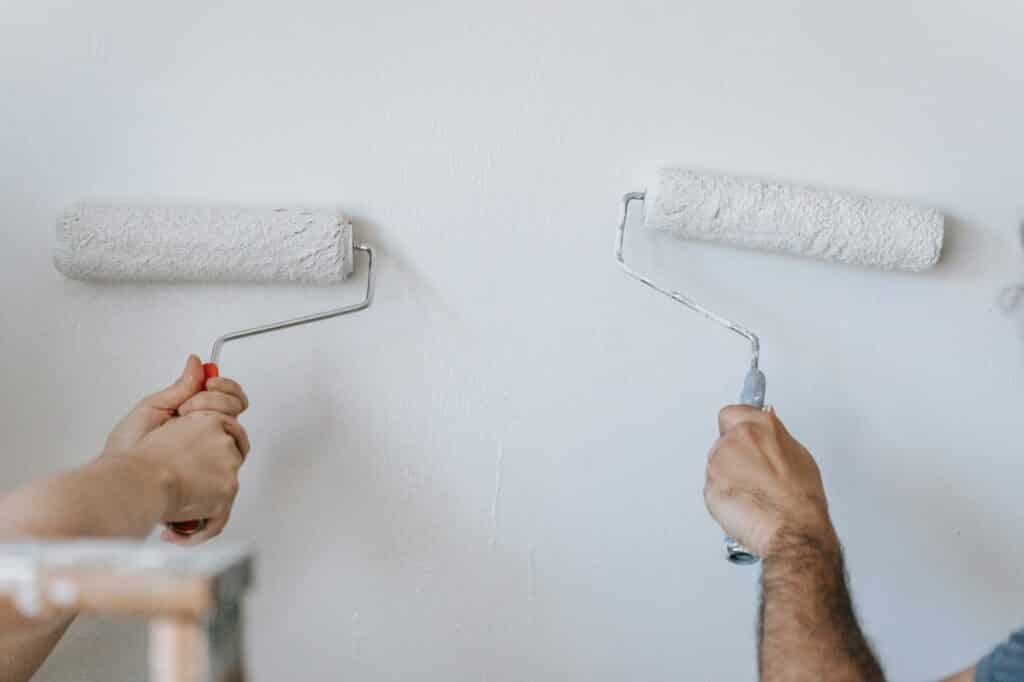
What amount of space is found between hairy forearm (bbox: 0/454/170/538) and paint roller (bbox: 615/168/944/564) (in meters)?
0.49

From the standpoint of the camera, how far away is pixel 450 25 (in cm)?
101

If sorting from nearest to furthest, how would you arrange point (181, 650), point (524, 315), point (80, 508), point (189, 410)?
point (181, 650), point (80, 508), point (189, 410), point (524, 315)

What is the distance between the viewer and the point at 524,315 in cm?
103

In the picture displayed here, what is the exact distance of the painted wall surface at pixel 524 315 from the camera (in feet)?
3.31

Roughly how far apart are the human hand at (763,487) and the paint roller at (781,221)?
43 millimetres

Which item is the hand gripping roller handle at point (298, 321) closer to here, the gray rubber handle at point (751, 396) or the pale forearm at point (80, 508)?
the pale forearm at point (80, 508)

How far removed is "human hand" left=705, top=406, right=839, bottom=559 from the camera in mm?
873

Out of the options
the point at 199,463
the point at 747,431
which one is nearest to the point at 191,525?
the point at 199,463

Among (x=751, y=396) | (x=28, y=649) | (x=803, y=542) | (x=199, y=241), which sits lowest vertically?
(x=28, y=649)

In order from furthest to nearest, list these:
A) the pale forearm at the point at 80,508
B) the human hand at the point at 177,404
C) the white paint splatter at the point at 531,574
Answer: the white paint splatter at the point at 531,574 → the human hand at the point at 177,404 → the pale forearm at the point at 80,508

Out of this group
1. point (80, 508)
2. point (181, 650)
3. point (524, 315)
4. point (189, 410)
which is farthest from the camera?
point (524, 315)

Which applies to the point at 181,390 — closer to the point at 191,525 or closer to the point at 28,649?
the point at 191,525

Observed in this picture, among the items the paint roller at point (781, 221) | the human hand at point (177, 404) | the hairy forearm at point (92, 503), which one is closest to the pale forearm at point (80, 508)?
the hairy forearm at point (92, 503)

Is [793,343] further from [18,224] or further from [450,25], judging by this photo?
[18,224]
